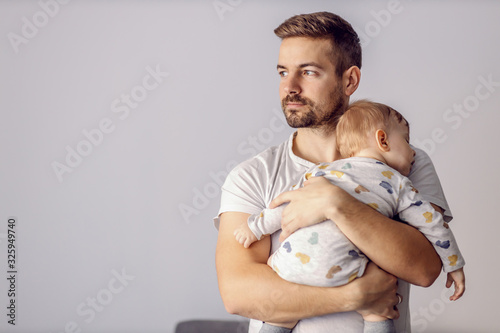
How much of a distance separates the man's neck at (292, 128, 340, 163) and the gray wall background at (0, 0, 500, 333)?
118 centimetres

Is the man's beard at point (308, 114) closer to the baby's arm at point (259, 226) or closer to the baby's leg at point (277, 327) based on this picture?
the baby's arm at point (259, 226)

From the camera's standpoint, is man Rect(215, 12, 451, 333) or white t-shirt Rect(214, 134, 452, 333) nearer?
man Rect(215, 12, 451, 333)

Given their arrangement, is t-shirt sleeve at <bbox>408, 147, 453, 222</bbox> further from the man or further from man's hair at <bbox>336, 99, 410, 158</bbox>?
man's hair at <bbox>336, 99, 410, 158</bbox>

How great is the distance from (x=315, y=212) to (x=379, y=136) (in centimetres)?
30

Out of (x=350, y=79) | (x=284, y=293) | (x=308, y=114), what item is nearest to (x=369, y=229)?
(x=284, y=293)

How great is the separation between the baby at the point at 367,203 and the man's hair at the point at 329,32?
27 cm

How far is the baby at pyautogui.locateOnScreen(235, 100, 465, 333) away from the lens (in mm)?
1403

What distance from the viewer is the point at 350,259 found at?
140cm

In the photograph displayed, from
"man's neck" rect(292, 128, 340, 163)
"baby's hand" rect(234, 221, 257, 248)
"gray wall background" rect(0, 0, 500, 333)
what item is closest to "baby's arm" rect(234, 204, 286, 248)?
"baby's hand" rect(234, 221, 257, 248)

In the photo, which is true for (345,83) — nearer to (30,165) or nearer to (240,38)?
(240,38)

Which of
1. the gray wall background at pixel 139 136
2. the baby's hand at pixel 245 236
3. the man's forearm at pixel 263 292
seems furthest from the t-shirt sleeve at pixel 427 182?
the gray wall background at pixel 139 136

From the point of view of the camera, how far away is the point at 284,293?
1.44m

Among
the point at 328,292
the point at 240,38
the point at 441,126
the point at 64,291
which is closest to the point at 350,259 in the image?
the point at 328,292

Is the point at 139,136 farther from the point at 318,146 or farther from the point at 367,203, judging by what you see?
the point at 367,203
